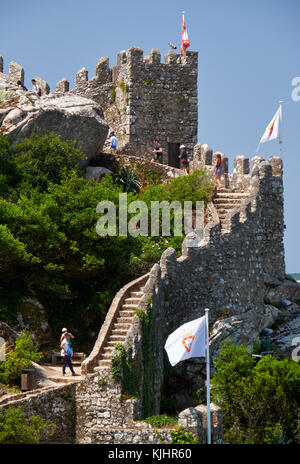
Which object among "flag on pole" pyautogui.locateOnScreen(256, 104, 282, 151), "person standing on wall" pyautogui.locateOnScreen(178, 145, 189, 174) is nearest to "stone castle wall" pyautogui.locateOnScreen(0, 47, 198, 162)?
"person standing on wall" pyautogui.locateOnScreen(178, 145, 189, 174)

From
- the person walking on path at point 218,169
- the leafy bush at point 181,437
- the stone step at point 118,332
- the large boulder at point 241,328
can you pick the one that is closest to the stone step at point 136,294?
the stone step at point 118,332

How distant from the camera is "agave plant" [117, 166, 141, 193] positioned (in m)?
42.9

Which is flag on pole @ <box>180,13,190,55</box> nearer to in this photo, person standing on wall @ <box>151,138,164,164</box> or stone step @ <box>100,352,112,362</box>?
person standing on wall @ <box>151,138,164,164</box>

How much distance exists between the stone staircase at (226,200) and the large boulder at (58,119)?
5.93 meters

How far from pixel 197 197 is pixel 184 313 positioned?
5.97 metres

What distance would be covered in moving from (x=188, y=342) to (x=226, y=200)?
12934 millimetres

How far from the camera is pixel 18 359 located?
1228 inches

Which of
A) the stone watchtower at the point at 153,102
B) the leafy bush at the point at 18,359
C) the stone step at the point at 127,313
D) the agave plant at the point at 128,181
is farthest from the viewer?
the stone watchtower at the point at 153,102

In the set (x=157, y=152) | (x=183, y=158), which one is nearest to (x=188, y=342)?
(x=183, y=158)

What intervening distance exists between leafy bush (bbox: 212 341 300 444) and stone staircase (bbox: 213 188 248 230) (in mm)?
9245

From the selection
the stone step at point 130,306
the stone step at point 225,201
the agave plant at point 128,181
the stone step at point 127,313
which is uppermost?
the agave plant at point 128,181

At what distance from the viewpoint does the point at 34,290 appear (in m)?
35.8

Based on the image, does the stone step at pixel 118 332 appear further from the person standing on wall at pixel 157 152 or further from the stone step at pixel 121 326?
the person standing on wall at pixel 157 152

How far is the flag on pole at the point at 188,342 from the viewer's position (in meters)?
28.2
